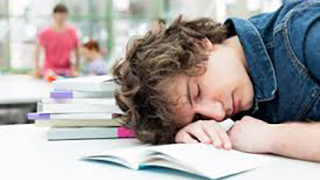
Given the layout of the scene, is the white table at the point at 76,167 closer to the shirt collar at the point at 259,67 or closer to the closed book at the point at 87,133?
the closed book at the point at 87,133

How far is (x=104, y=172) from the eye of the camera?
0.76 meters

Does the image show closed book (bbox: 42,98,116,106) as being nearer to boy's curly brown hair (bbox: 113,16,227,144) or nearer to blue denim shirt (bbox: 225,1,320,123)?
boy's curly brown hair (bbox: 113,16,227,144)

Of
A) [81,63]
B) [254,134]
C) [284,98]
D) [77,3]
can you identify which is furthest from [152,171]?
[77,3]

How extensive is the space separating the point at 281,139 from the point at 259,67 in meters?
0.19

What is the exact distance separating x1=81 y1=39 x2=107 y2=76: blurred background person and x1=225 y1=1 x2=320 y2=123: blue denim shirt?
135 inches

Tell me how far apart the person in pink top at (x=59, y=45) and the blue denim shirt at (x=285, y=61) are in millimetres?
3599

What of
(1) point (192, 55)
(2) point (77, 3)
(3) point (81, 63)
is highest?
(1) point (192, 55)

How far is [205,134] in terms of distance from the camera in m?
0.90

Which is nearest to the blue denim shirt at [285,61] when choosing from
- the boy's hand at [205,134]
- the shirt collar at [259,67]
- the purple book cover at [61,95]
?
the shirt collar at [259,67]

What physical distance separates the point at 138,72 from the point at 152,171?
0.26 meters

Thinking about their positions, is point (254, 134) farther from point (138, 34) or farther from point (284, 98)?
point (138, 34)

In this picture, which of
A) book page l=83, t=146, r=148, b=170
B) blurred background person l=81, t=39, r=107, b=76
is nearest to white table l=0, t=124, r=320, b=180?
book page l=83, t=146, r=148, b=170

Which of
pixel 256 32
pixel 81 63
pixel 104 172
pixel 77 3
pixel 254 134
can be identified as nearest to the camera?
pixel 104 172

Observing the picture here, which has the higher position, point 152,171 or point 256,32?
point 256,32
